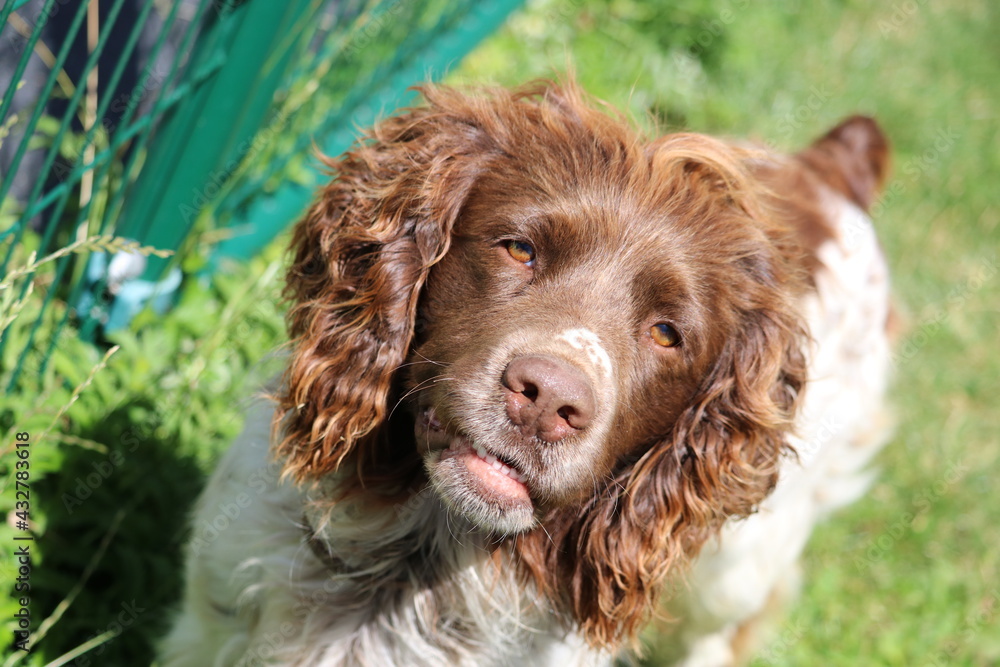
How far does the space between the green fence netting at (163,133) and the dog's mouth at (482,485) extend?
1461mm

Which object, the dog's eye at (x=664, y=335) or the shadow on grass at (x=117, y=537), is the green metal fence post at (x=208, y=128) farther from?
the dog's eye at (x=664, y=335)

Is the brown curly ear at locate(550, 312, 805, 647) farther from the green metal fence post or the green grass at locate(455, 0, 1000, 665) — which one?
the green metal fence post

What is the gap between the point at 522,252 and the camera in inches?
103

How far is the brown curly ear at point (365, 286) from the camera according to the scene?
105 inches

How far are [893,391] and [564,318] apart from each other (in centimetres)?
394

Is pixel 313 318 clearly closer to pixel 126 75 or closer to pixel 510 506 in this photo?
pixel 510 506

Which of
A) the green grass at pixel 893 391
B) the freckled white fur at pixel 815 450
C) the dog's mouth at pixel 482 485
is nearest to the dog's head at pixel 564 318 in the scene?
the dog's mouth at pixel 482 485

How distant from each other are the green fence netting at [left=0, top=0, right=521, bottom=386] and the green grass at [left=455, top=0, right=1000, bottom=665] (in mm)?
1117

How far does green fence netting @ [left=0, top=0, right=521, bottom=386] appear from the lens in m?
3.51

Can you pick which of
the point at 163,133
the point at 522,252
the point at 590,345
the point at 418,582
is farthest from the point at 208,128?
the point at 590,345

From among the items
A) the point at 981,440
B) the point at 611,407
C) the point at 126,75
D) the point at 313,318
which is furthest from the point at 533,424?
the point at 981,440

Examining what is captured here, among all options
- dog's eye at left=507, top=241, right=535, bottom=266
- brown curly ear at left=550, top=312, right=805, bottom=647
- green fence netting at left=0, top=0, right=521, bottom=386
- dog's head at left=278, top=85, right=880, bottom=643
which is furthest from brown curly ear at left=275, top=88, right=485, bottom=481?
green fence netting at left=0, top=0, right=521, bottom=386

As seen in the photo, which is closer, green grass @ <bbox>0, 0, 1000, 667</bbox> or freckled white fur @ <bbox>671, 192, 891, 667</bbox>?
green grass @ <bbox>0, 0, 1000, 667</bbox>

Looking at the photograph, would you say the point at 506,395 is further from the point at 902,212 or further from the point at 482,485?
the point at 902,212
